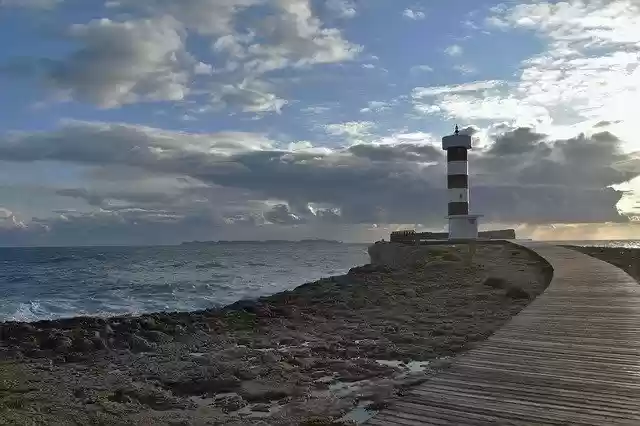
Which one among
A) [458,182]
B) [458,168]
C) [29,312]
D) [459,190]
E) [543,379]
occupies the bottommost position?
[29,312]

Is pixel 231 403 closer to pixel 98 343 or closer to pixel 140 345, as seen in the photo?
pixel 140 345

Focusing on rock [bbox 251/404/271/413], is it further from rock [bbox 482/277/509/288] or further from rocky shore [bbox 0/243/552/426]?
rock [bbox 482/277/509/288]

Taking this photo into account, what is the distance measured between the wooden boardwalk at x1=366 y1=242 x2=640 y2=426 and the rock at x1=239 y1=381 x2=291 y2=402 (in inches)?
106

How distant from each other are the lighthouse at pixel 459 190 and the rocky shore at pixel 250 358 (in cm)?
2134

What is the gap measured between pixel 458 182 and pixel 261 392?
3423 cm

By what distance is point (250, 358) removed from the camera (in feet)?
33.4

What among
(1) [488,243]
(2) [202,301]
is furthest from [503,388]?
(1) [488,243]

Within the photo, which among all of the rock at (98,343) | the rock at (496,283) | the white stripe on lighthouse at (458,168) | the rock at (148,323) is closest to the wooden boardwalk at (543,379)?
the rock at (496,283)

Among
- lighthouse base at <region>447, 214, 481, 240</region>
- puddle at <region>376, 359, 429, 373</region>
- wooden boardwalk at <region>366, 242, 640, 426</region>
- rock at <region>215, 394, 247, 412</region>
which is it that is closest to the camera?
wooden boardwalk at <region>366, 242, 640, 426</region>

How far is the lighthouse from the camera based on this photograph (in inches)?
1572

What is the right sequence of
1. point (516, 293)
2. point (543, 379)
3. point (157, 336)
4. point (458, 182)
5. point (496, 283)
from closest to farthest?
point (543, 379) < point (157, 336) < point (516, 293) < point (496, 283) < point (458, 182)

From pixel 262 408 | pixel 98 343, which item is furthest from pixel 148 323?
pixel 262 408

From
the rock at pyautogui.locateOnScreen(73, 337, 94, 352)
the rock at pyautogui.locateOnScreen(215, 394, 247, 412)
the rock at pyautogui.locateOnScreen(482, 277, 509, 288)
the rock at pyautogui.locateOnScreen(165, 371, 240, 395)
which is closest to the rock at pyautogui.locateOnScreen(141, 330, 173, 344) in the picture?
the rock at pyautogui.locateOnScreen(73, 337, 94, 352)

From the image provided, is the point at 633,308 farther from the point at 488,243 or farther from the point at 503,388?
the point at 488,243
